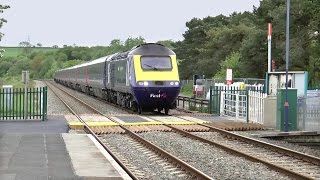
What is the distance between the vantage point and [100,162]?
12.9 meters

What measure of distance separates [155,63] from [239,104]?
14.9 ft

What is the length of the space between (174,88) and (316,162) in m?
15.2

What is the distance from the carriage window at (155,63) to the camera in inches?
1131

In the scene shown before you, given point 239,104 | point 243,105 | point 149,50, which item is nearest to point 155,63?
point 149,50

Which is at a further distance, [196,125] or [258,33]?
[258,33]

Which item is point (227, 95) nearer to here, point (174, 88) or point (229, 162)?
point (174, 88)

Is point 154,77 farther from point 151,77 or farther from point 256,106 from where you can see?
point 256,106

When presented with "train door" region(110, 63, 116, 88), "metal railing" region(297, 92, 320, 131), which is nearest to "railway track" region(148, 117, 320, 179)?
"metal railing" region(297, 92, 320, 131)

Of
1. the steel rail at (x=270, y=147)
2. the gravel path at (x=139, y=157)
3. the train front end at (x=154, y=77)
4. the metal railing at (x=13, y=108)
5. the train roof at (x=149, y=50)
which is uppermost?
the train roof at (x=149, y=50)

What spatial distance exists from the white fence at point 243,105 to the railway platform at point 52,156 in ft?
26.6

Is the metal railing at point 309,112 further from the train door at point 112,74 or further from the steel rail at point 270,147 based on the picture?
the train door at point 112,74

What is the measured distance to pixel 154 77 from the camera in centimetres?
2861

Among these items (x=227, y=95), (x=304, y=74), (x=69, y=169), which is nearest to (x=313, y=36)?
(x=227, y=95)

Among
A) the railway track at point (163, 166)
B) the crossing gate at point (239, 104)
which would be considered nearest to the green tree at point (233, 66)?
the crossing gate at point (239, 104)
